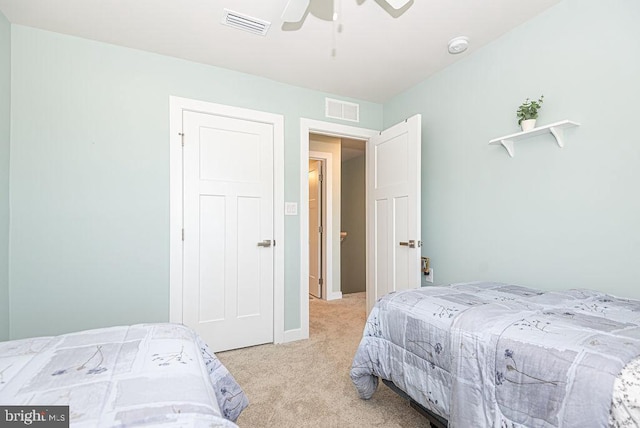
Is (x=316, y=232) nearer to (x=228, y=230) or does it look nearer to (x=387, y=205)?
(x=387, y=205)

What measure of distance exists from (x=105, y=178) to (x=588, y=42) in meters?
3.23

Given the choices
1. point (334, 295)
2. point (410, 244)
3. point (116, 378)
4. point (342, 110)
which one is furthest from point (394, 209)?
point (116, 378)

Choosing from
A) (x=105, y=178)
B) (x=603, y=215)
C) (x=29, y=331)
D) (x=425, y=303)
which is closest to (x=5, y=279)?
(x=29, y=331)

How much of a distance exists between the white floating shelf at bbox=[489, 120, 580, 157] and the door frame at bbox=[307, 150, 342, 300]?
2.77 meters

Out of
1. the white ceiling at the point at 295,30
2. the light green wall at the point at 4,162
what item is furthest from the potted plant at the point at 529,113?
→ the light green wall at the point at 4,162

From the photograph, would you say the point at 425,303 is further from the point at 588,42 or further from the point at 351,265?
the point at 351,265

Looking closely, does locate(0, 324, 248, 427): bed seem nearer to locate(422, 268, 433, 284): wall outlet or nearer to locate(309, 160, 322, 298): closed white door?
locate(422, 268, 433, 284): wall outlet

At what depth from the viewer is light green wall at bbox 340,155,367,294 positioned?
227 inches

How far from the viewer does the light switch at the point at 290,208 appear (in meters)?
2.96

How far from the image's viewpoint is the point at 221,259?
2.71 meters

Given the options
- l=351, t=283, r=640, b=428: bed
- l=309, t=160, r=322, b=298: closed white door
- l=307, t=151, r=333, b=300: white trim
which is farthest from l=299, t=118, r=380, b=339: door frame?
l=309, t=160, r=322, b=298: closed white door

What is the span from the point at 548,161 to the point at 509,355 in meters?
1.40

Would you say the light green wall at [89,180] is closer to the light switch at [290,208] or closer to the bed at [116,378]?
the light switch at [290,208]

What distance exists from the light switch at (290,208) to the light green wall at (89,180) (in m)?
1.03
